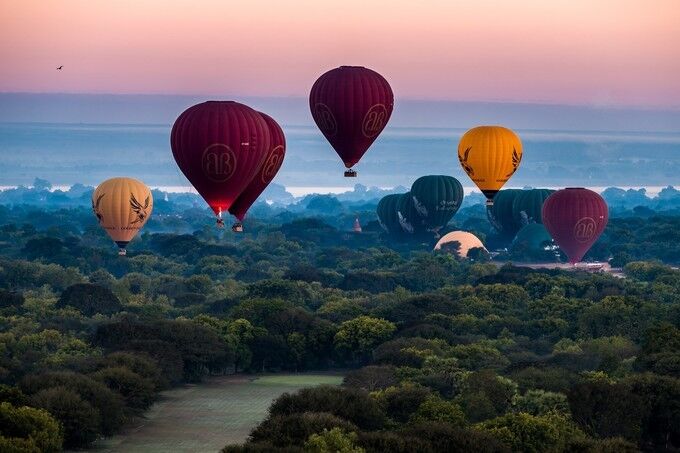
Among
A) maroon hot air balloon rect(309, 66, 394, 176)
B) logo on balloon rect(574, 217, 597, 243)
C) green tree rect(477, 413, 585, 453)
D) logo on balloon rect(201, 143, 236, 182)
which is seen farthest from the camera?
logo on balloon rect(574, 217, 597, 243)

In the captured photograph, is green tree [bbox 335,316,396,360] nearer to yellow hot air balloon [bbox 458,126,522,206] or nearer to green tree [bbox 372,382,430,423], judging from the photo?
yellow hot air balloon [bbox 458,126,522,206]

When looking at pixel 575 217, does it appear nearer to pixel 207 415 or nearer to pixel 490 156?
pixel 490 156

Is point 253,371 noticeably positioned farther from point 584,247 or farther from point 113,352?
point 584,247

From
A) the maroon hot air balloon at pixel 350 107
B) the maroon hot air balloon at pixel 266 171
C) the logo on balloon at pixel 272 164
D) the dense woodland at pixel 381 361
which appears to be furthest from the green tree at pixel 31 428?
the maroon hot air balloon at pixel 350 107

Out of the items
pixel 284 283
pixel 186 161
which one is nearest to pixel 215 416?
pixel 186 161

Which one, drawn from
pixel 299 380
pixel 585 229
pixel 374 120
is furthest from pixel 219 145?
pixel 585 229

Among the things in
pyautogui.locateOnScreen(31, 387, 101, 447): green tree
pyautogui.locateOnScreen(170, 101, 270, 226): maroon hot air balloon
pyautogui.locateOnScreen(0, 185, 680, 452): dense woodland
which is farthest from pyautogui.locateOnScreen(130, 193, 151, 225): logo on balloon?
pyautogui.locateOnScreen(31, 387, 101, 447): green tree

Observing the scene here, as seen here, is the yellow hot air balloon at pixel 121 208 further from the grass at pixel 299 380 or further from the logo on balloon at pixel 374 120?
the logo on balloon at pixel 374 120
